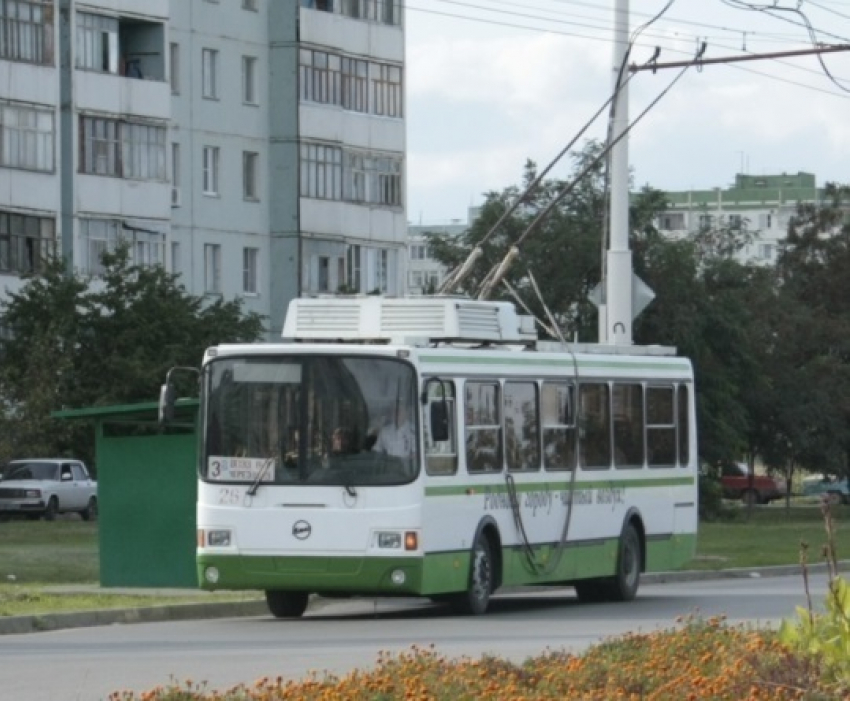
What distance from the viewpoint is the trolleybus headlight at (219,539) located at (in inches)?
900

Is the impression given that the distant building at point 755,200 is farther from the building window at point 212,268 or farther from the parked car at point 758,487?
the building window at point 212,268

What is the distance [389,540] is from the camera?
2256 centimetres

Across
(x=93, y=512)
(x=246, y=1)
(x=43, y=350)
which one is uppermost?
(x=246, y=1)

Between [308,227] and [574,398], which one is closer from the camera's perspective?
[574,398]

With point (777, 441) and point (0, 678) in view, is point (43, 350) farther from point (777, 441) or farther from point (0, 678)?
point (0, 678)

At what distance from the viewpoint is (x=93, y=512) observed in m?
61.5

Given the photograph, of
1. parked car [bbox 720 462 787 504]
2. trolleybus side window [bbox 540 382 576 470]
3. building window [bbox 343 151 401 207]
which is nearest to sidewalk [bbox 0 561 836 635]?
trolleybus side window [bbox 540 382 576 470]

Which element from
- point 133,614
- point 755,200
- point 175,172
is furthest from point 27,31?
point 755,200

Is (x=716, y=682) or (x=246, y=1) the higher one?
(x=246, y=1)

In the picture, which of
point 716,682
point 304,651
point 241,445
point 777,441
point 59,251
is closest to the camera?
Result: point 716,682

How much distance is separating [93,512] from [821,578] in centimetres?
3166

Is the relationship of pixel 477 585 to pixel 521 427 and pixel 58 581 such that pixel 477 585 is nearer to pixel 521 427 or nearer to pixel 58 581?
pixel 521 427

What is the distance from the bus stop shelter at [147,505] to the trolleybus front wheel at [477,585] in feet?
12.2

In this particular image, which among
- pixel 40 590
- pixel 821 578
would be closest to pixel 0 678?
pixel 40 590
